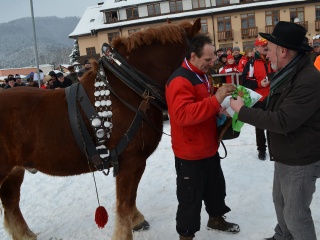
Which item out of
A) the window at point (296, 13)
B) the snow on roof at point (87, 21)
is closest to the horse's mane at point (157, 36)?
the window at point (296, 13)

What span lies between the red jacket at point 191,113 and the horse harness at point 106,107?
0.69ft

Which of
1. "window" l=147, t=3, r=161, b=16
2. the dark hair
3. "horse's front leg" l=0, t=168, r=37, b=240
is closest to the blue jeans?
the dark hair

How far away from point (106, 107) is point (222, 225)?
1712 millimetres

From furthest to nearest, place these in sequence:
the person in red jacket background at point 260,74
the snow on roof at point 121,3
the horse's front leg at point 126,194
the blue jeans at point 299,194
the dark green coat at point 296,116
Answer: the snow on roof at point 121,3, the person in red jacket background at point 260,74, the horse's front leg at point 126,194, the blue jeans at point 299,194, the dark green coat at point 296,116

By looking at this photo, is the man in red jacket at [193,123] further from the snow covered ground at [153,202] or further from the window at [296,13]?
the window at [296,13]

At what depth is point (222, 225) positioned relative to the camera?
319 cm

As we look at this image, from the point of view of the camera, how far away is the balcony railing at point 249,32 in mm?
30862

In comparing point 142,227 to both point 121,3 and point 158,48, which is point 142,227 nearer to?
point 158,48

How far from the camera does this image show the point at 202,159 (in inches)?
107

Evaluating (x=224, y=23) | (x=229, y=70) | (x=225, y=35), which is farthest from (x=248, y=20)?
(x=229, y=70)

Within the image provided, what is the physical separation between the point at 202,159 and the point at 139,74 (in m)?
0.93

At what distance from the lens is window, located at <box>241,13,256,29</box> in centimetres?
3086

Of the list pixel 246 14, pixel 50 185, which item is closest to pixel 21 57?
pixel 246 14

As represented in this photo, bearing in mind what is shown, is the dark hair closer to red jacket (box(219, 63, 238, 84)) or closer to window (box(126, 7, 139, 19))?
red jacket (box(219, 63, 238, 84))
